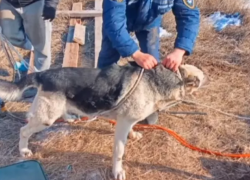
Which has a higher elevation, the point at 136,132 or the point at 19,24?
the point at 19,24

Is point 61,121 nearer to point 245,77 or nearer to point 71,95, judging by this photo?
point 71,95

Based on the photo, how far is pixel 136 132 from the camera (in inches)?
174

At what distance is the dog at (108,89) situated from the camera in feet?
11.2

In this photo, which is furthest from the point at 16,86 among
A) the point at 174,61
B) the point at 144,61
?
the point at 174,61

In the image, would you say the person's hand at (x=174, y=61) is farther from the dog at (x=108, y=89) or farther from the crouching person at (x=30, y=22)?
the crouching person at (x=30, y=22)

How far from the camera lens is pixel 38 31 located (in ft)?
15.5

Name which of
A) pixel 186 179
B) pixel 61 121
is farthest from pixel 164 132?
pixel 61 121

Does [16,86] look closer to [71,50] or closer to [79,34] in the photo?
[71,50]

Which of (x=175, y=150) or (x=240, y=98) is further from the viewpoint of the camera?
(x=240, y=98)

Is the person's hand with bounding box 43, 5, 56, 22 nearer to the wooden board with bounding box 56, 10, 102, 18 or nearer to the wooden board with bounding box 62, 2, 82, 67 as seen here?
the wooden board with bounding box 62, 2, 82, 67

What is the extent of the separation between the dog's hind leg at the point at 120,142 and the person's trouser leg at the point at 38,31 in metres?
1.73

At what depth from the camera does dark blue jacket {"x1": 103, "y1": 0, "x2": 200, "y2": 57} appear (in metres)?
3.44

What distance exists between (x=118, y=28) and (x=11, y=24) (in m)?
1.74

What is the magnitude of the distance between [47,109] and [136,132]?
48.4 inches
